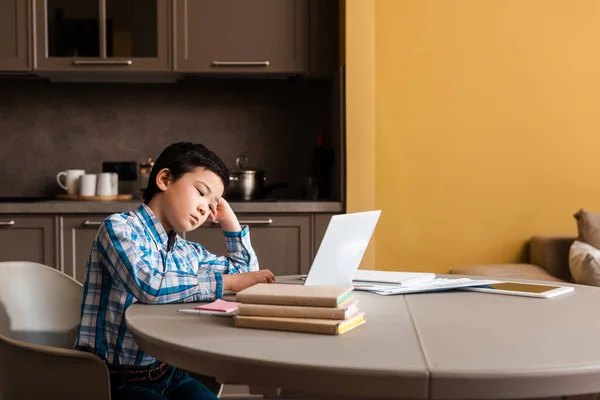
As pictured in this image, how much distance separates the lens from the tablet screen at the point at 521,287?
68.8 inches

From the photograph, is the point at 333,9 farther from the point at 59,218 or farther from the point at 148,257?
the point at 148,257

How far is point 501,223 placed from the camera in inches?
151

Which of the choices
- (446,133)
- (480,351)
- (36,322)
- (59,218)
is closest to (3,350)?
(36,322)

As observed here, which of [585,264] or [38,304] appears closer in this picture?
[38,304]

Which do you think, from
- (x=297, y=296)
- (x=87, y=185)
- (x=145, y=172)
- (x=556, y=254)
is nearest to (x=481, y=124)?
(x=556, y=254)

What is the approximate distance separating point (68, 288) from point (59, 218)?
4.87 feet

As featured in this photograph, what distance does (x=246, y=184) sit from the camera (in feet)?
11.6

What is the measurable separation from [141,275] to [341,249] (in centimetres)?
43

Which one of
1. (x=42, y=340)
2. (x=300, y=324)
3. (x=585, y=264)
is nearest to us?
(x=300, y=324)

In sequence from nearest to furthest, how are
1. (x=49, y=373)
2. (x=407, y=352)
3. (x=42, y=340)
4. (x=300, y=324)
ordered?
1. (x=407, y=352)
2. (x=300, y=324)
3. (x=49, y=373)
4. (x=42, y=340)

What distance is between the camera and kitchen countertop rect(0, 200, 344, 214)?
3.30m

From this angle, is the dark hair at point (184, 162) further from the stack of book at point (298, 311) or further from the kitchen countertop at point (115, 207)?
the kitchen countertop at point (115, 207)

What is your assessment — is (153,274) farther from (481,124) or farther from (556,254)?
(481,124)

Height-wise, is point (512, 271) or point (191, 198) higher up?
point (191, 198)
